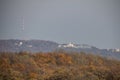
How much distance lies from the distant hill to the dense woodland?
624 mm

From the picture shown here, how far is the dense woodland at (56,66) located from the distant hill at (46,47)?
62cm

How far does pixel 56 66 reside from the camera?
21453 mm

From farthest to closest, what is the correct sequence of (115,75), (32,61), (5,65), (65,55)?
(65,55) < (32,61) < (5,65) < (115,75)

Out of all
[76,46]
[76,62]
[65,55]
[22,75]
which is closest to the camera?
[22,75]

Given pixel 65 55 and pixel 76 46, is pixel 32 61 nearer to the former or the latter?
pixel 65 55

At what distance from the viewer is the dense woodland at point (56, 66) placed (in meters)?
16.6

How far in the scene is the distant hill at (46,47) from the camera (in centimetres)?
2434

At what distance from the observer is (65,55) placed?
25.4 metres

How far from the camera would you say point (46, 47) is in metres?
25.4

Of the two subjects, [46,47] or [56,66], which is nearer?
[56,66]

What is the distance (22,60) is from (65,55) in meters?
3.95

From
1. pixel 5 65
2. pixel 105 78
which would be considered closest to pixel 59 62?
pixel 5 65

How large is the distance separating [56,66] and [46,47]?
409cm

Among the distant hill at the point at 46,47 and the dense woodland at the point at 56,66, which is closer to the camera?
the dense woodland at the point at 56,66
